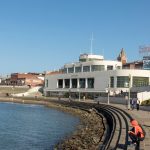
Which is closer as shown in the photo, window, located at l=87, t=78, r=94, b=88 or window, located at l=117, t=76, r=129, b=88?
window, located at l=117, t=76, r=129, b=88

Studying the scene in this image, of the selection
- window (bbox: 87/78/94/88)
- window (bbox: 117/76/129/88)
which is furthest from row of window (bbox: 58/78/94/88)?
window (bbox: 117/76/129/88)

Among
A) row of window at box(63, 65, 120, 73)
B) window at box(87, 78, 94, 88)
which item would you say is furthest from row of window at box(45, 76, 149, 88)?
row of window at box(63, 65, 120, 73)

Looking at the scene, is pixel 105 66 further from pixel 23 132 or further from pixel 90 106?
pixel 23 132

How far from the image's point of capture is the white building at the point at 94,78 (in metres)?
114

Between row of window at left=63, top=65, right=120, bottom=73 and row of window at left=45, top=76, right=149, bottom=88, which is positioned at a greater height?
row of window at left=63, top=65, right=120, bottom=73

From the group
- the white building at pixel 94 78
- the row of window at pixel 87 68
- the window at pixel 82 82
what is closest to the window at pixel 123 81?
the white building at pixel 94 78

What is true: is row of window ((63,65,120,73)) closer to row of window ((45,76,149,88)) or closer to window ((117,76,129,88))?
row of window ((45,76,149,88))

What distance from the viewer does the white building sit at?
114500 mm

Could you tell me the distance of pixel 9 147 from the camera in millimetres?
34844

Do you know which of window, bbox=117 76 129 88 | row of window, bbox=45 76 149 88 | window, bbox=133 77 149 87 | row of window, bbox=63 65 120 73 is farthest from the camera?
row of window, bbox=63 65 120 73

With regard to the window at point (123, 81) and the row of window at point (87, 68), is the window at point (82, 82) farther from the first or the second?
the window at point (123, 81)

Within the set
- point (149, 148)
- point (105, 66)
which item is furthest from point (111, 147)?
point (105, 66)

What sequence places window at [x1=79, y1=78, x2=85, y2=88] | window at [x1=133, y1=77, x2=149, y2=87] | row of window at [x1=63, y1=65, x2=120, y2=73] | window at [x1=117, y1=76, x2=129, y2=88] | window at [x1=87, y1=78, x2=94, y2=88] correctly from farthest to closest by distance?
window at [x1=79, y1=78, x2=85, y2=88], row of window at [x1=63, y1=65, x2=120, y2=73], window at [x1=87, y1=78, x2=94, y2=88], window at [x1=133, y1=77, x2=149, y2=87], window at [x1=117, y1=76, x2=129, y2=88]

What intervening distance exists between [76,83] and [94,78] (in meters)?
11.4
